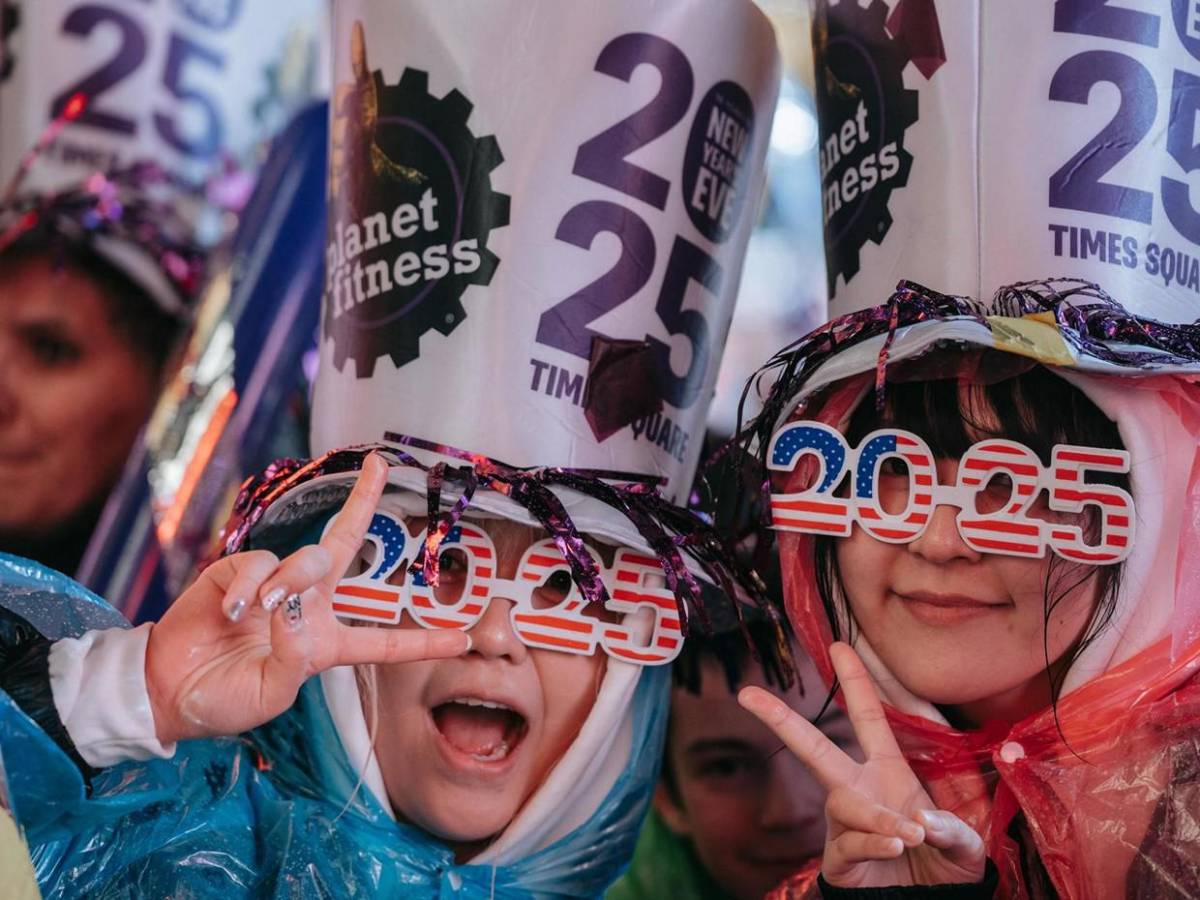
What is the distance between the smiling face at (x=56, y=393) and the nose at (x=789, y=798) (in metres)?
1.21

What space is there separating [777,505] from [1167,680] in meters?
0.40

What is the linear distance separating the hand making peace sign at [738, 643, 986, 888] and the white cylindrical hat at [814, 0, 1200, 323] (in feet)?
1.42

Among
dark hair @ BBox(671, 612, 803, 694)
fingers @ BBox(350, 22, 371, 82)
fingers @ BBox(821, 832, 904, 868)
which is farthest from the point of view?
dark hair @ BBox(671, 612, 803, 694)

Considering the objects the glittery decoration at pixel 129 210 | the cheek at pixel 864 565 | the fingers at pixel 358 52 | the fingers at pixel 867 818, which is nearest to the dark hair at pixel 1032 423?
the cheek at pixel 864 565

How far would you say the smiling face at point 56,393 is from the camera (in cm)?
215

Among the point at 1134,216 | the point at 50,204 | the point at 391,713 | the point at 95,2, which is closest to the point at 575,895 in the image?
the point at 391,713

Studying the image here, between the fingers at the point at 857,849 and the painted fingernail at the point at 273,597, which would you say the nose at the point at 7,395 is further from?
the fingers at the point at 857,849

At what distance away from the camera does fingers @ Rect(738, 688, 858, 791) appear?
4.09 feet

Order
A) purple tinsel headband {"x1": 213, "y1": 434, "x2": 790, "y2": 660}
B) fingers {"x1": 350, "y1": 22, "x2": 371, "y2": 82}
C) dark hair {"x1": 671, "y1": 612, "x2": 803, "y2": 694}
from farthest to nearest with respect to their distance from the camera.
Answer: dark hair {"x1": 671, "y1": 612, "x2": 803, "y2": 694}
fingers {"x1": 350, "y1": 22, "x2": 371, "y2": 82}
purple tinsel headband {"x1": 213, "y1": 434, "x2": 790, "y2": 660}

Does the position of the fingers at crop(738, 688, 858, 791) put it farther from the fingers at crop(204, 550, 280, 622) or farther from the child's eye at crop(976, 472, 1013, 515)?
the fingers at crop(204, 550, 280, 622)

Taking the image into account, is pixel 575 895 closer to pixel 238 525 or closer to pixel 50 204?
pixel 238 525

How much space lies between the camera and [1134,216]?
1.36 meters

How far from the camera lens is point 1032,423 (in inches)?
52.2

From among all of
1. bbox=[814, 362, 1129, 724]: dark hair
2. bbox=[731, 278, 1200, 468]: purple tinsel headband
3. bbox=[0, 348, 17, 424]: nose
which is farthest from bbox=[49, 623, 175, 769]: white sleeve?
bbox=[0, 348, 17, 424]: nose
